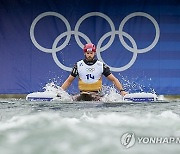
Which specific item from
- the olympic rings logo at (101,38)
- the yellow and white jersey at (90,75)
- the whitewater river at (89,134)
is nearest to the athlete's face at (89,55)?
the yellow and white jersey at (90,75)

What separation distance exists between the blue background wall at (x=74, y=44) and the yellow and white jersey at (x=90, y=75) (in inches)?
142

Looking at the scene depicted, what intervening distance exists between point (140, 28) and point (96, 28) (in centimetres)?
118

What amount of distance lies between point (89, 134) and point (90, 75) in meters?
6.40

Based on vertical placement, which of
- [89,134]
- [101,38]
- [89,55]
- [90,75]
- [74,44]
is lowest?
[89,134]

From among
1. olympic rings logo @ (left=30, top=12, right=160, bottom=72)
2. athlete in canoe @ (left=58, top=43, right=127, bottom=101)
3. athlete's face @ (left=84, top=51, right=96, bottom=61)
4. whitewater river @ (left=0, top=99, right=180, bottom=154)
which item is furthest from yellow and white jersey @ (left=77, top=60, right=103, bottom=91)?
whitewater river @ (left=0, top=99, right=180, bottom=154)

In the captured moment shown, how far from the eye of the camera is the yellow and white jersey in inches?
361

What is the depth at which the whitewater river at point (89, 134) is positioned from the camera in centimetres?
265

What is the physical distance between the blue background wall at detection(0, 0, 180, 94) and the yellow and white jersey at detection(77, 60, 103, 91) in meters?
3.60

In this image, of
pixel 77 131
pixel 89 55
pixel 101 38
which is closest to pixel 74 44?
pixel 101 38

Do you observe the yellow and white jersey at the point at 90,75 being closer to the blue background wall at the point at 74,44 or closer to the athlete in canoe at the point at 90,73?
the athlete in canoe at the point at 90,73

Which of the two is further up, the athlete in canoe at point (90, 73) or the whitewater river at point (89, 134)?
the athlete in canoe at point (90, 73)

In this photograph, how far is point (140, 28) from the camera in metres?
13.0

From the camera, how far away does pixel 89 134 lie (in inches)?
111

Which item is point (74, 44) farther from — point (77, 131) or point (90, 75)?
point (77, 131)
